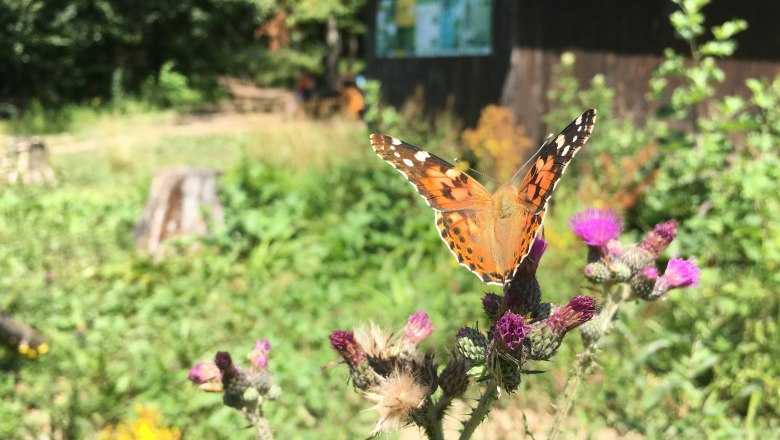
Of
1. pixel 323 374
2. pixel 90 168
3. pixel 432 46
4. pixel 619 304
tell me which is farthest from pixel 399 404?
pixel 90 168

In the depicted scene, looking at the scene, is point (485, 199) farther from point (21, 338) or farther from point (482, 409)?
point (21, 338)

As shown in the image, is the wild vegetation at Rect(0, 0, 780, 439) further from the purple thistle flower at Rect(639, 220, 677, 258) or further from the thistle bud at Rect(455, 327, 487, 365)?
the thistle bud at Rect(455, 327, 487, 365)

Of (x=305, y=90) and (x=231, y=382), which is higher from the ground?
(x=231, y=382)

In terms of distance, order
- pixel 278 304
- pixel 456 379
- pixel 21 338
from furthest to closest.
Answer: pixel 278 304 < pixel 21 338 < pixel 456 379

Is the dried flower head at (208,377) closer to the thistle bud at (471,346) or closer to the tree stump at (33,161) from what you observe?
the thistle bud at (471,346)

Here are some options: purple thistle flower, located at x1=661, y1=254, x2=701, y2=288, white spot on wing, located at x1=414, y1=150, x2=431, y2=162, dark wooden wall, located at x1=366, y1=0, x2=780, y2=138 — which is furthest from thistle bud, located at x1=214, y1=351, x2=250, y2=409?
dark wooden wall, located at x1=366, y1=0, x2=780, y2=138

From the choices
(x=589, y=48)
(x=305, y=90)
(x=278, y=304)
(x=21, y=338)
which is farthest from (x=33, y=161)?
(x=305, y=90)

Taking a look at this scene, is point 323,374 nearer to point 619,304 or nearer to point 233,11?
point 619,304
